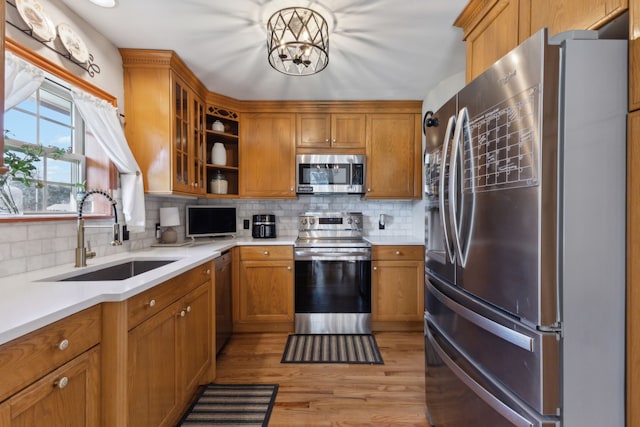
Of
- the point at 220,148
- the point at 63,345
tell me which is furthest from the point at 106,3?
the point at 63,345

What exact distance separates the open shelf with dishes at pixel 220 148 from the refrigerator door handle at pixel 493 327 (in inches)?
96.3

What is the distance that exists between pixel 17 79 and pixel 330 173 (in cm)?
229

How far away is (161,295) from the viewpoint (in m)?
1.39

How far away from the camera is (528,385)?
89 cm

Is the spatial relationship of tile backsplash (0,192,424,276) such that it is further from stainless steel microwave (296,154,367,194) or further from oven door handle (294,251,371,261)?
oven door handle (294,251,371,261)

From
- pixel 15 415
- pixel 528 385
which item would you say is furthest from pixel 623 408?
pixel 15 415

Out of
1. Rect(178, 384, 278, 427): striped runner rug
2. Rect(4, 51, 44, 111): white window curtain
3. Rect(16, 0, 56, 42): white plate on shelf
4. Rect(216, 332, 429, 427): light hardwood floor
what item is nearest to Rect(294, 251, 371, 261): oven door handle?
Rect(216, 332, 429, 427): light hardwood floor

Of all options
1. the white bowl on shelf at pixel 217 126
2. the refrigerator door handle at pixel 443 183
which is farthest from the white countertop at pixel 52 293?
the white bowl on shelf at pixel 217 126

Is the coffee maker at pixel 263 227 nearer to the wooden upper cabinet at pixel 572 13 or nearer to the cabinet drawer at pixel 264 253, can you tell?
the cabinet drawer at pixel 264 253

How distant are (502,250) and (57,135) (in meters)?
2.37

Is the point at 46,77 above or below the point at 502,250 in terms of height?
above

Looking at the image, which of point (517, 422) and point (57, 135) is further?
point (57, 135)

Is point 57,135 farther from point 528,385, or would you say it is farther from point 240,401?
point 528,385

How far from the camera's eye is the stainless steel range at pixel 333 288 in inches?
109
